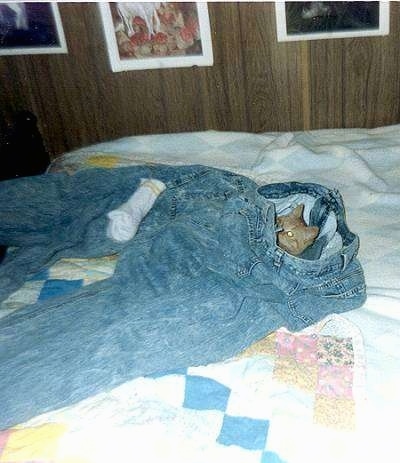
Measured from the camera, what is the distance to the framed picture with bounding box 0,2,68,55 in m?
1.35

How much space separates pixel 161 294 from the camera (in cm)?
77

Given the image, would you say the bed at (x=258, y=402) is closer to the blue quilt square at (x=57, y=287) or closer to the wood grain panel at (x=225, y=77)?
the blue quilt square at (x=57, y=287)

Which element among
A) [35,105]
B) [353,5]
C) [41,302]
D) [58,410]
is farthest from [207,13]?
[58,410]

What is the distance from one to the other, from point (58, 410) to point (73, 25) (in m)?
1.13

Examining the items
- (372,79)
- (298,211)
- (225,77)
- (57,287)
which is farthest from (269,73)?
(57,287)

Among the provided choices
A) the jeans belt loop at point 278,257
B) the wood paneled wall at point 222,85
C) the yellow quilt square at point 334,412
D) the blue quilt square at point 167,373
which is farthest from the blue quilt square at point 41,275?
the wood paneled wall at point 222,85

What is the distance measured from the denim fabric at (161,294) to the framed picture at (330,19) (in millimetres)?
578

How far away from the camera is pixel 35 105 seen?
4.93ft

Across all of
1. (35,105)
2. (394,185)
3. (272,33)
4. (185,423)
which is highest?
(272,33)

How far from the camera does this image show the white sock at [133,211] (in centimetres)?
93

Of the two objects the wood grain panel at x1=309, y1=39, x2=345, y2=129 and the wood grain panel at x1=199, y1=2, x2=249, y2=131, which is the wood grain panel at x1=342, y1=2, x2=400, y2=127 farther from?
the wood grain panel at x1=199, y1=2, x2=249, y2=131

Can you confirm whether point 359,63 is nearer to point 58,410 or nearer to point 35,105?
point 35,105

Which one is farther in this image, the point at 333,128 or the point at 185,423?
the point at 333,128

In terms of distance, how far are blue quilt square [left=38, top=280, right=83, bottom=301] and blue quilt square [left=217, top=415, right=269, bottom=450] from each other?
0.40 meters
